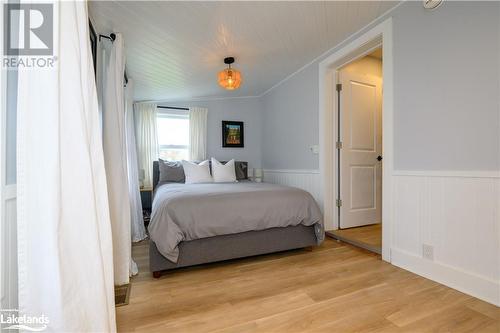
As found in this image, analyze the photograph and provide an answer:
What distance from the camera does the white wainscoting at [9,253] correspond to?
88 centimetres

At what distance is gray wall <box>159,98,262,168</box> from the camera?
440 centimetres

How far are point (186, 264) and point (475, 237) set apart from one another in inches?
82.3

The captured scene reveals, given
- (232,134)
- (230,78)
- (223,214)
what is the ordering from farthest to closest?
(232,134) → (230,78) → (223,214)

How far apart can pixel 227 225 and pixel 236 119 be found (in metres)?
2.96

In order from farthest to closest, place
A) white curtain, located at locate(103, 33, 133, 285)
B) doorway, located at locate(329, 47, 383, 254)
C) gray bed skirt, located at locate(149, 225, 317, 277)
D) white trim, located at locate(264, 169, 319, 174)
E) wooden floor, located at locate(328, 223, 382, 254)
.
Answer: white trim, located at locate(264, 169, 319, 174) < doorway, located at locate(329, 47, 383, 254) < wooden floor, located at locate(328, 223, 382, 254) < gray bed skirt, located at locate(149, 225, 317, 277) < white curtain, located at locate(103, 33, 133, 285)

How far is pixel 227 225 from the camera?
1.99 meters

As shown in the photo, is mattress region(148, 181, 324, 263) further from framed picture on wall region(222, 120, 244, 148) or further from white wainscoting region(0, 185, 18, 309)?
framed picture on wall region(222, 120, 244, 148)

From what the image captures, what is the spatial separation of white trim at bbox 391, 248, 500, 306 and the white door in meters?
1.03

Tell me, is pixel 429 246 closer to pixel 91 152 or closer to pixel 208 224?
pixel 208 224

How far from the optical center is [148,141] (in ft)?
12.8

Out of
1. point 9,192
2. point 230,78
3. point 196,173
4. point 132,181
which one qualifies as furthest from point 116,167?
point 196,173

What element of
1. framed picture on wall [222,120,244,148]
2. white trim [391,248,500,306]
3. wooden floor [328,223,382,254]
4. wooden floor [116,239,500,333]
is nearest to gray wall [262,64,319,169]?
framed picture on wall [222,120,244,148]

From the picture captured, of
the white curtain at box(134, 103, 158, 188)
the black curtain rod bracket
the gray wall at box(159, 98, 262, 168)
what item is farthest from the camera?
the gray wall at box(159, 98, 262, 168)

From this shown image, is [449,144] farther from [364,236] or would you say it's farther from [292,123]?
[292,123]
